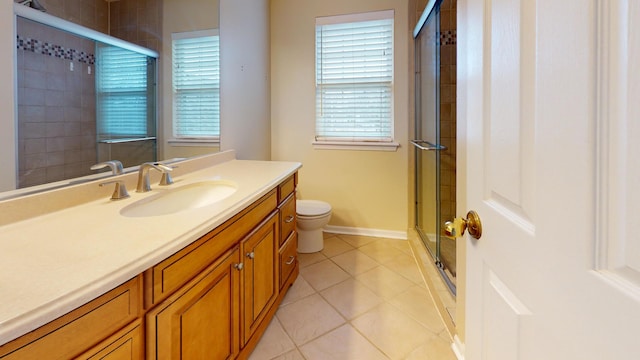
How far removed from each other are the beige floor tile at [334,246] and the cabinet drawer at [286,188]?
883 millimetres

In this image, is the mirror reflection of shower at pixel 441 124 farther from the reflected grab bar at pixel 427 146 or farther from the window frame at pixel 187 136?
the window frame at pixel 187 136

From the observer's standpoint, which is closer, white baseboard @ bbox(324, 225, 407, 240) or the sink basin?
the sink basin

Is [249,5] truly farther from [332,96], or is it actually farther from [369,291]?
[369,291]

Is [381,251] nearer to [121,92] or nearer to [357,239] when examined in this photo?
[357,239]

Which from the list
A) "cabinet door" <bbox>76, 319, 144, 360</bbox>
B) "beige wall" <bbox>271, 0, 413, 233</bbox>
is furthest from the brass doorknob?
"beige wall" <bbox>271, 0, 413, 233</bbox>

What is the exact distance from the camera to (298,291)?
2.15 meters

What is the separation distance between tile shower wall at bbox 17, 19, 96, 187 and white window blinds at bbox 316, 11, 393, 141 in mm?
2177

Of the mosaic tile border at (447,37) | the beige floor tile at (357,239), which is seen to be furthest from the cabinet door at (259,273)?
the mosaic tile border at (447,37)

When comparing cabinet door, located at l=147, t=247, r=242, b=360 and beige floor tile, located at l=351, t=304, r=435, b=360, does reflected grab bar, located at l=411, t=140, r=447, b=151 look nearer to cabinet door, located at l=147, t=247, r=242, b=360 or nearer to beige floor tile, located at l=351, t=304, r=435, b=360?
beige floor tile, located at l=351, t=304, r=435, b=360

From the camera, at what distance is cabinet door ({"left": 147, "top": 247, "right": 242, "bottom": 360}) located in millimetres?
878

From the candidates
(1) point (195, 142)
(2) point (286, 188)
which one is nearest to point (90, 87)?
(1) point (195, 142)

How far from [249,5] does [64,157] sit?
2069mm

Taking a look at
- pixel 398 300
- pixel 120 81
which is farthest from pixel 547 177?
pixel 398 300

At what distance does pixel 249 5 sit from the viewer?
268 centimetres
